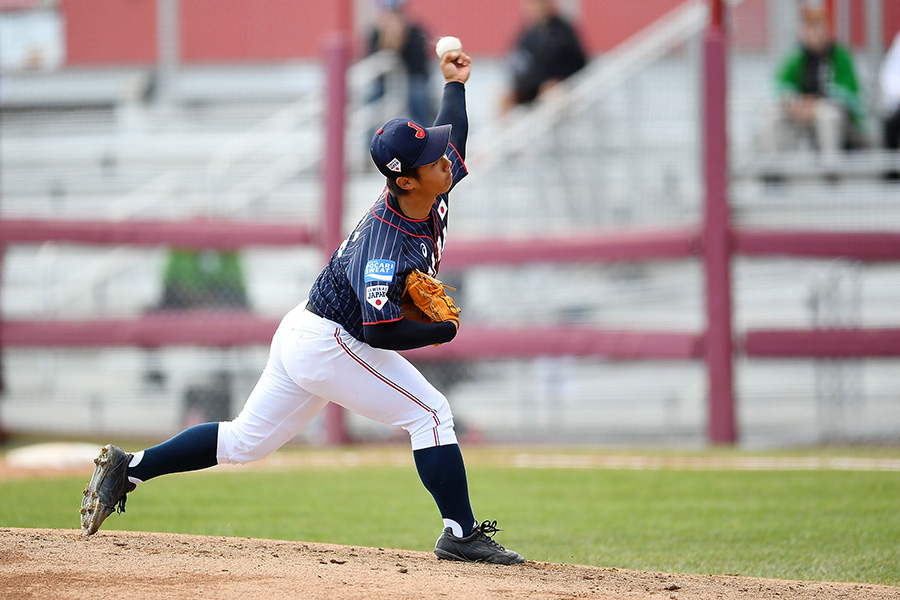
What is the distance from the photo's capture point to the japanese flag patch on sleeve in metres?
4.16

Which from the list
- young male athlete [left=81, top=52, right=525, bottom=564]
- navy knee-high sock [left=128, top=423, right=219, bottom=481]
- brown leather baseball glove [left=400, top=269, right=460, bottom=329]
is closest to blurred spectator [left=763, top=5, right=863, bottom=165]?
young male athlete [left=81, top=52, right=525, bottom=564]

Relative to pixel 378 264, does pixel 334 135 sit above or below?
above

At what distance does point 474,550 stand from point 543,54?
26.3 ft

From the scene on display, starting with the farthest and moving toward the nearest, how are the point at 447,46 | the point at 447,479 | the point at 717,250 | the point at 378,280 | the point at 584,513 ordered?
1. the point at 717,250
2. the point at 584,513
3. the point at 447,46
4. the point at 447,479
5. the point at 378,280

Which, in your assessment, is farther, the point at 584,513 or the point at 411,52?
the point at 411,52

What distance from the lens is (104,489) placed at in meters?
4.64

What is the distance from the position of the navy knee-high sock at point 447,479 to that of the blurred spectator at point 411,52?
25.0ft

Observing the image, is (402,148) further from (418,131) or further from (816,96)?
(816,96)

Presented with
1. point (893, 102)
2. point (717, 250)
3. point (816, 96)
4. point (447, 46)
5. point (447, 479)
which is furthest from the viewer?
point (893, 102)

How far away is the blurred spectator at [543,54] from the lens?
11445 mm

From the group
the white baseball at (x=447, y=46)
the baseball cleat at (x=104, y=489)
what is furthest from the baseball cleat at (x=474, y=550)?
the white baseball at (x=447, y=46)

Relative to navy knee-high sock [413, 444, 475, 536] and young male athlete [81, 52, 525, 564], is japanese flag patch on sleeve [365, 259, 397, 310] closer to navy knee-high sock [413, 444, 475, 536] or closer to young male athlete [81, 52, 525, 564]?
young male athlete [81, 52, 525, 564]

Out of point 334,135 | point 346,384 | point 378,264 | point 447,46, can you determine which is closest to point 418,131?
point 378,264

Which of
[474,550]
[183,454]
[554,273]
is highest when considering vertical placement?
[554,273]
